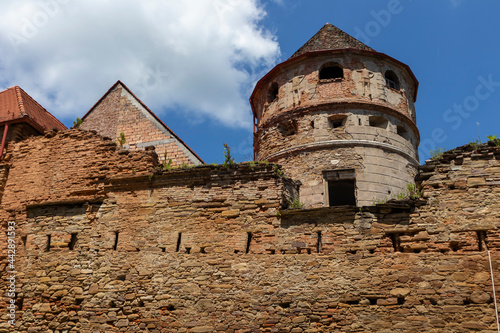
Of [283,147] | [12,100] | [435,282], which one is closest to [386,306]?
[435,282]

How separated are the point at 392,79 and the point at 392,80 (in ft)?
0.13

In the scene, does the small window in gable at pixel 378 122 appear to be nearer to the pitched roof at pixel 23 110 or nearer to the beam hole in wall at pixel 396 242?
the beam hole in wall at pixel 396 242

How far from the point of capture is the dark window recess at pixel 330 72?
16031mm

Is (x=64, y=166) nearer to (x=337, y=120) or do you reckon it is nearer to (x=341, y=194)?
(x=337, y=120)

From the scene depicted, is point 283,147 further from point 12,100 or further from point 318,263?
point 12,100

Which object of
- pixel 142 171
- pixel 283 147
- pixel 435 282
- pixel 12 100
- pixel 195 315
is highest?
pixel 12 100

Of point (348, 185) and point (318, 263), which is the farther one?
point (348, 185)

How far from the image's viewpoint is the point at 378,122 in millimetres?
15336

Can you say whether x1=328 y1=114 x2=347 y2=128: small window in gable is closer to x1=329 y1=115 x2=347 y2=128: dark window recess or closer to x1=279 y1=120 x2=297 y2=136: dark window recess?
x1=329 y1=115 x2=347 y2=128: dark window recess

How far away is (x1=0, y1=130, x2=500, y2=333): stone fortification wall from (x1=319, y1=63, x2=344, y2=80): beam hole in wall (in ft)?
18.5

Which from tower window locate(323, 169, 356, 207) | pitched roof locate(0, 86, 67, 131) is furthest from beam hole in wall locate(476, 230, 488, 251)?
pitched roof locate(0, 86, 67, 131)

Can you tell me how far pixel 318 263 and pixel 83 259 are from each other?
5.56m

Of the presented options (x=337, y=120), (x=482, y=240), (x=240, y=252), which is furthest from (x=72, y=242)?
(x=482, y=240)

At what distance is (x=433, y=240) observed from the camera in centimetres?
984
